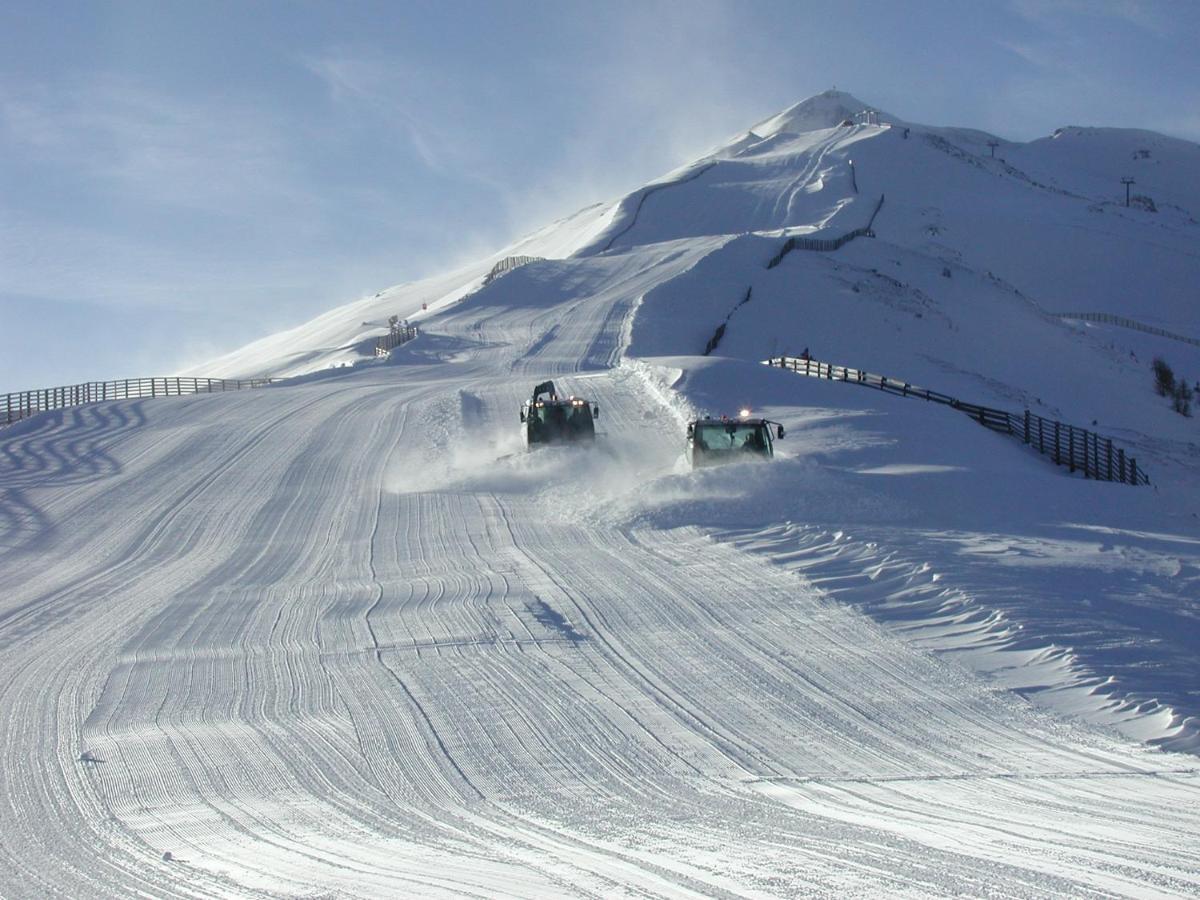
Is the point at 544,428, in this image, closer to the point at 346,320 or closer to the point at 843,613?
the point at 843,613

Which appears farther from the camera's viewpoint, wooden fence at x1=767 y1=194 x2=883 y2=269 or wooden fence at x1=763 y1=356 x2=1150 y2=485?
wooden fence at x1=767 y1=194 x2=883 y2=269

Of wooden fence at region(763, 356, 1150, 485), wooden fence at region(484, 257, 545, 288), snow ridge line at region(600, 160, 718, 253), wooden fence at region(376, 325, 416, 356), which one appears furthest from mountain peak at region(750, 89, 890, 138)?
wooden fence at region(763, 356, 1150, 485)

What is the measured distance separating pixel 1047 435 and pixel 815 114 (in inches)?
5725

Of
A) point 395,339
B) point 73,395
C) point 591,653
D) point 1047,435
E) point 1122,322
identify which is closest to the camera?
point 591,653

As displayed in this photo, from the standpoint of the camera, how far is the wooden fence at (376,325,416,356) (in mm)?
63688

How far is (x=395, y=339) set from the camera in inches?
2562

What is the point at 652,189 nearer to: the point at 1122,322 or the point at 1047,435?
the point at 1122,322

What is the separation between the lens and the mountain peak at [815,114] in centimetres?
17288

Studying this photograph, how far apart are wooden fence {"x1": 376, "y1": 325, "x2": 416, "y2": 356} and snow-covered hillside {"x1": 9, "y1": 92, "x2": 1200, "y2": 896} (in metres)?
20.9

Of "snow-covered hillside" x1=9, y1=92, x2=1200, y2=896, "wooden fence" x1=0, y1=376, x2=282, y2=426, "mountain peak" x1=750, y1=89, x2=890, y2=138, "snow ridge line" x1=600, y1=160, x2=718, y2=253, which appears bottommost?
"snow-covered hillside" x1=9, y1=92, x2=1200, y2=896

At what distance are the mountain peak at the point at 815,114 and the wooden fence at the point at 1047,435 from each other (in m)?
134

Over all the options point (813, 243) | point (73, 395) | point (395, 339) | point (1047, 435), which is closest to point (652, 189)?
point (813, 243)

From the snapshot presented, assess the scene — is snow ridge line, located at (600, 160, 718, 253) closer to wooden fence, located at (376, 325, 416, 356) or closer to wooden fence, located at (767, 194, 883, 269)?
wooden fence, located at (767, 194, 883, 269)

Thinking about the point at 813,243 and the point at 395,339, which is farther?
the point at 813,243
